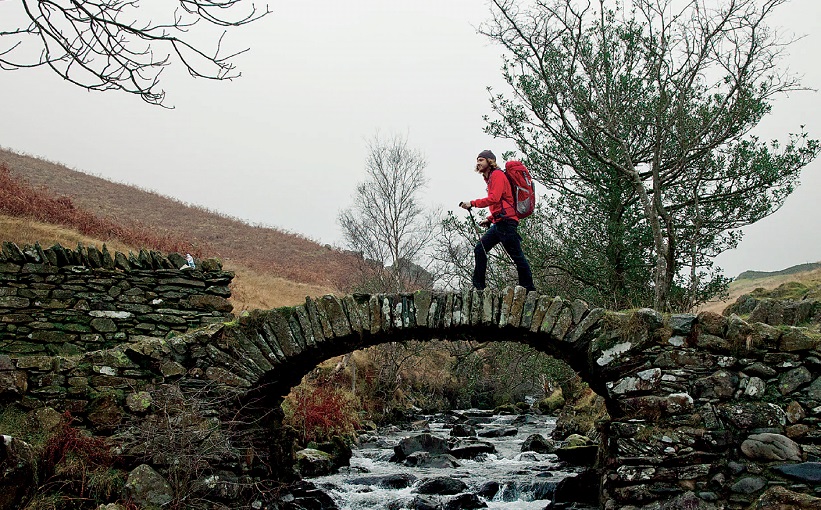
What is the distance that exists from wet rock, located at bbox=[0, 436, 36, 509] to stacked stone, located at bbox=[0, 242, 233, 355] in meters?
3.30

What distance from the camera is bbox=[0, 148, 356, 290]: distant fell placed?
3434 cm

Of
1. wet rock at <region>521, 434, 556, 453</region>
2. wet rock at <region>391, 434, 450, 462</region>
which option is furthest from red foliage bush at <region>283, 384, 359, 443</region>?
wet rock at <region>521, 434, 556, 453</region>

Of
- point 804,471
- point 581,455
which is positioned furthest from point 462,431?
point 804,471

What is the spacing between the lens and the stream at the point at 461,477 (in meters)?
9.09

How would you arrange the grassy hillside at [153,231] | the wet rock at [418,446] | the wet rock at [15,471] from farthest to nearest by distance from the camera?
the grassy hillside at [153,231] < the wet rock at [418,446] < the wet rock at [15,471]

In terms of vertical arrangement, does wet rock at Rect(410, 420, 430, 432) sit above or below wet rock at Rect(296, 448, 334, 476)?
below

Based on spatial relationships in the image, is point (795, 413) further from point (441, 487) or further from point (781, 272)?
point (781, 272)

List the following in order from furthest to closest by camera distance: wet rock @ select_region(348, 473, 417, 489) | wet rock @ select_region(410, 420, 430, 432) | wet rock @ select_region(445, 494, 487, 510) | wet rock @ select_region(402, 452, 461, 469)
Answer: wet rock @ select_region(410, 420, 430, 432) < wet rock @ select_region(402, 452, 461, 469) < wet rock @ select_region(348, 473, 417, 489) < wet rock @ select_region(445, 494, 487, 510)

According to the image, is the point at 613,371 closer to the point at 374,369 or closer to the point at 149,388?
the point at 149,388

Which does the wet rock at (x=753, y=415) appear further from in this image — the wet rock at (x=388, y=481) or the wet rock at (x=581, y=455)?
the wet rock at (x=581, y=455)

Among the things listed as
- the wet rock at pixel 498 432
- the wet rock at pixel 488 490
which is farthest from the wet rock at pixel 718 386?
the wet rock at pixel 498 432

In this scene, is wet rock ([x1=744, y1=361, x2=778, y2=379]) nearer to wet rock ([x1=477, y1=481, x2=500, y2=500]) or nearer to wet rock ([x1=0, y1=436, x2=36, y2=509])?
wet rock ([x1=477, y1=481, x2=500, y2=500])

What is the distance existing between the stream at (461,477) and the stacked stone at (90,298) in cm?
335

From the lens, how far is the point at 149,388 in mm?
6418
